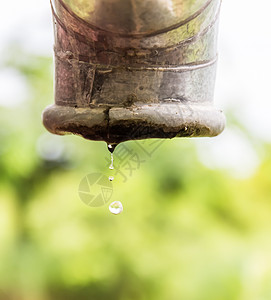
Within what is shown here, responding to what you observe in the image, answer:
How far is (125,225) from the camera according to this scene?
189 inches

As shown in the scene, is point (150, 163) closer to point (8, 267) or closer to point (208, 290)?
point (208, 290)

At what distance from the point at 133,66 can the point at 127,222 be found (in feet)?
12.0

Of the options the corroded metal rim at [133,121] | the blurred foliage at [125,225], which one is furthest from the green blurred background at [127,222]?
the corroded metal rim at [133,121]

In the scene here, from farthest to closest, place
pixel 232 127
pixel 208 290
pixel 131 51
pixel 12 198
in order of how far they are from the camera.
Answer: pixel 12 198 → pixel 232 127 → pixel 208 290 → pixel 131 51

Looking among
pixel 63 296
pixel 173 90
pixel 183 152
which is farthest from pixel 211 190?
pixel 173 90

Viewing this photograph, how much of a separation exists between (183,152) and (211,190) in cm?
42

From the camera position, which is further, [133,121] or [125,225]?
[125,225]

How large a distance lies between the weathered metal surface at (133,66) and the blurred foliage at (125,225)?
3344 millimetres

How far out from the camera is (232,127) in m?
4.87

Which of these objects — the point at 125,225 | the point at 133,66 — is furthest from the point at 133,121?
the point at 125,225

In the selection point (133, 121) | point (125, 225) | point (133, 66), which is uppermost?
point (133, 66)

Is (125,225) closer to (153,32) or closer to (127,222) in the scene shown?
(127,222)

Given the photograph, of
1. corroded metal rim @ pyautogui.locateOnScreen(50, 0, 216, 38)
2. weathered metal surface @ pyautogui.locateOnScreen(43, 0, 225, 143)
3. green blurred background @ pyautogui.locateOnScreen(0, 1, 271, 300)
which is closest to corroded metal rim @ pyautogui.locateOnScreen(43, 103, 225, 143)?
weathered metal surface @ pyautogui.locateOnScreen(43, 0, 225, 143)

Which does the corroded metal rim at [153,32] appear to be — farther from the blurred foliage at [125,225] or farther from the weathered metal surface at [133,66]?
the blurred foliage at [125,225]
